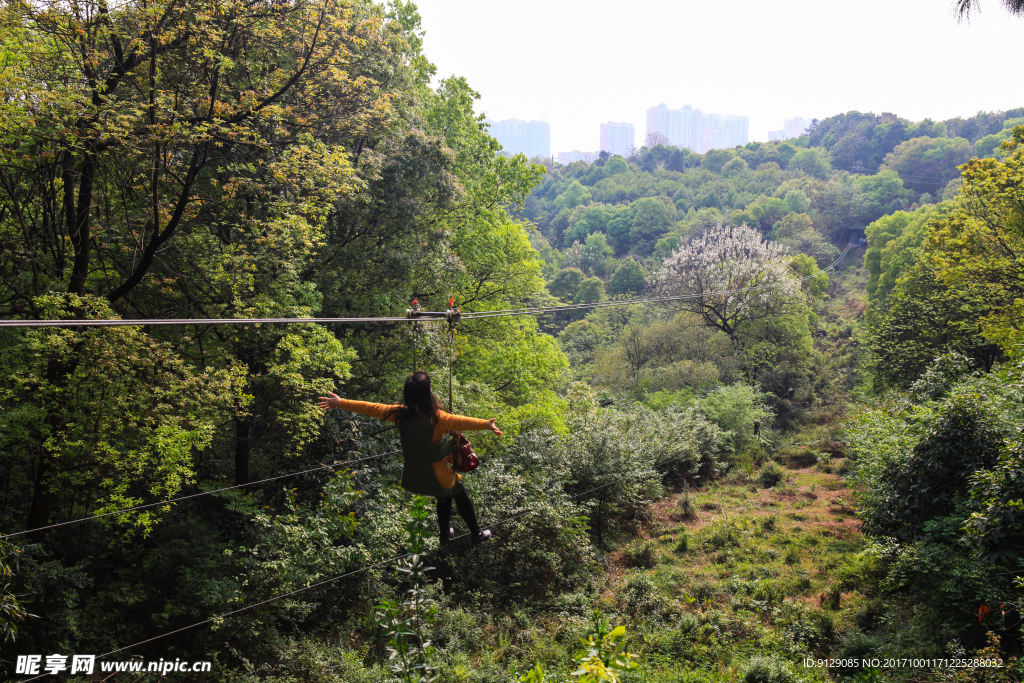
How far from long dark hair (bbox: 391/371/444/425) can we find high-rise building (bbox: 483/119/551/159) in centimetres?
16670

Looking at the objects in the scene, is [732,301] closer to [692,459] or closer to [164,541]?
[692,459]

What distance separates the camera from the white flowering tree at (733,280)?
2953 centimetres

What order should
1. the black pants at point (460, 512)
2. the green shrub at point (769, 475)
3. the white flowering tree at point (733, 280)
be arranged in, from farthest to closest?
1. the white flowering tree at point (733, 280)
2. the green shrub at point (769, 475)
3. the black pants at point (460, 512)

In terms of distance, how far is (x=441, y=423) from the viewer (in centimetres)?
448

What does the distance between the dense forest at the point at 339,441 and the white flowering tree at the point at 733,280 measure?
10919 millimetres

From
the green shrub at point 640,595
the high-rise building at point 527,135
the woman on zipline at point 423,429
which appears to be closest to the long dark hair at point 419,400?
the woman on zipline at point 423,429

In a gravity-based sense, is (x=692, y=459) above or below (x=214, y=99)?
below

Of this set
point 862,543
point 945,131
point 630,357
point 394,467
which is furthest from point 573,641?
point 945,131

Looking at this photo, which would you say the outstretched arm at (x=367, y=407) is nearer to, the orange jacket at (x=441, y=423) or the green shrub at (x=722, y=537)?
the orange jacket at (x=441, y=423)

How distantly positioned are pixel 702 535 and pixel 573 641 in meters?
6.51

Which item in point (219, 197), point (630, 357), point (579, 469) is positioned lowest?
point (579, 469)

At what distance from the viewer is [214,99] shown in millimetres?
9188

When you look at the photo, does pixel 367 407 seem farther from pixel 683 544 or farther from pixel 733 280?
pixel 733 280

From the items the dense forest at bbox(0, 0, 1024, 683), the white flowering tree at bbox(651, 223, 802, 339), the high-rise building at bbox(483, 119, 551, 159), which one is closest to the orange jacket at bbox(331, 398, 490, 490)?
the dense forest at bbox(0, 0, 1024, 683)
